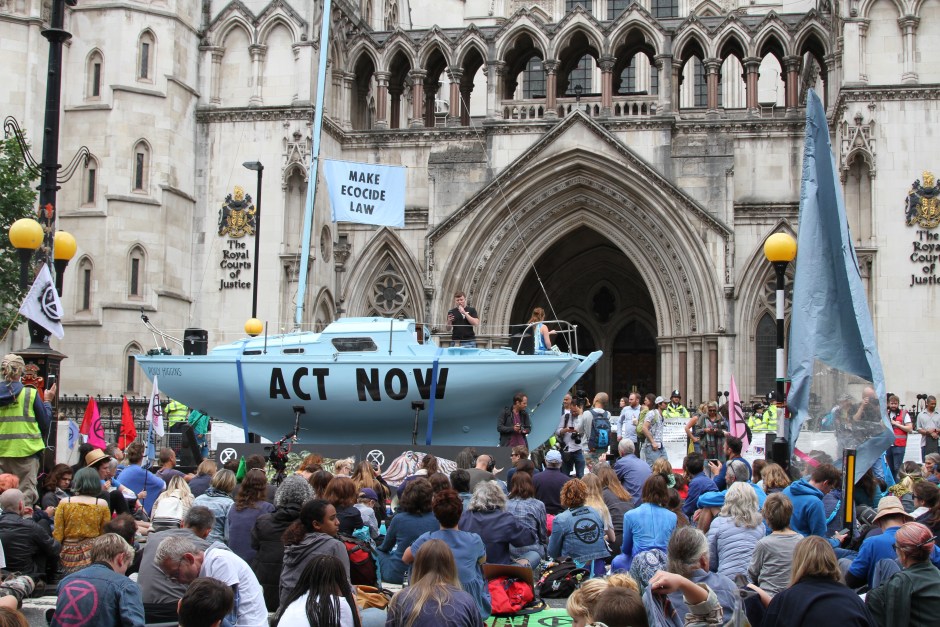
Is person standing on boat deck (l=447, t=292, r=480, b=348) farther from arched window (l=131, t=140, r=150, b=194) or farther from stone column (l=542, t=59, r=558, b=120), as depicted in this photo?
arched window (l=131, t=140, r=150, b=194)

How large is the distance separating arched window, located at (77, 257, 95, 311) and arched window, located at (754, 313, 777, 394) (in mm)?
18177

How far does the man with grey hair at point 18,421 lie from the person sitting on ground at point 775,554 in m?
8.35

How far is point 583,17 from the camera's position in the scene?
33.9 meters

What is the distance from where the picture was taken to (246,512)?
33.3 feet

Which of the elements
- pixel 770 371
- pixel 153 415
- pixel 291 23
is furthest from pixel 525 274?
pixel 153 415

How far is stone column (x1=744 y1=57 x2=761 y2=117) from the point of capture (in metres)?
33.1

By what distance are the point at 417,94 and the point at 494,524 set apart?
2618 centimetres

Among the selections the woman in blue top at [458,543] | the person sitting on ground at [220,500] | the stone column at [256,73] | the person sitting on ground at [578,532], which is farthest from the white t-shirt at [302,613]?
the stone column at [256,73]

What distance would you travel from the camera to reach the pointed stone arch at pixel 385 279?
1339 inches

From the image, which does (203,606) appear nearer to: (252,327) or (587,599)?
(587,599)

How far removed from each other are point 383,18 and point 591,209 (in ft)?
44.0

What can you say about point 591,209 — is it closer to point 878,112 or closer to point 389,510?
point 878,112

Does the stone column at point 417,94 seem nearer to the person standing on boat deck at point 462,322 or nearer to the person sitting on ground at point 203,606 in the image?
the person standing on boat deck at point 462,322

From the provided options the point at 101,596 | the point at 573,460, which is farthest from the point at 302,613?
the point at 573,460
